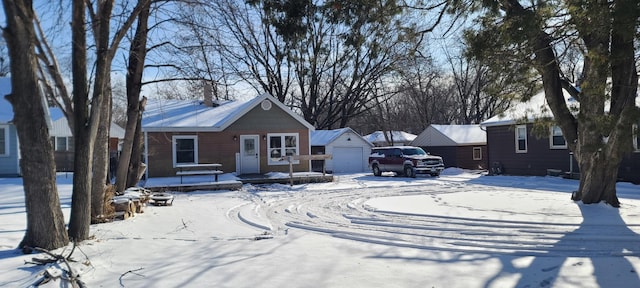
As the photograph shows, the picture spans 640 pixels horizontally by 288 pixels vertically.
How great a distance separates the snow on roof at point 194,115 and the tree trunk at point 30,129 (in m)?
14.7

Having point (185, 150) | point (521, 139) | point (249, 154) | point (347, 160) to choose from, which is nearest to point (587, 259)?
point (249, 154)

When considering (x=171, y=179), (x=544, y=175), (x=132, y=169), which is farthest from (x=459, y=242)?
(x=544, y=175)

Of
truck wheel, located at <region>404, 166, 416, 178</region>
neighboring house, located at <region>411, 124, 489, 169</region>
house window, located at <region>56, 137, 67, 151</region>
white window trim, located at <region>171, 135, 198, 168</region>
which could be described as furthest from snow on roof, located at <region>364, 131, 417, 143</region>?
white window trim, located at <region>171, 135, 198, 168</region>

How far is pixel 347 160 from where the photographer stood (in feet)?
112

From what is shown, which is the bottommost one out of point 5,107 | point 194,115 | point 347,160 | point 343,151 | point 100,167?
point 347,160

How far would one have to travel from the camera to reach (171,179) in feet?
71.4

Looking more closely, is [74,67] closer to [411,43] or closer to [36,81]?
[36,81]

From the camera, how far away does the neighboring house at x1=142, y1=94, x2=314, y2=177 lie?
22672mm

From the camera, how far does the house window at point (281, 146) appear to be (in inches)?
979

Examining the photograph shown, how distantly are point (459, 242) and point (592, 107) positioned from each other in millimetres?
5603

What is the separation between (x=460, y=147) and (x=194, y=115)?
18.6 meters

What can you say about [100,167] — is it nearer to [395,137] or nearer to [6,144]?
[6,144]

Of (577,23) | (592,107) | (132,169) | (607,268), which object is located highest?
(577,23)

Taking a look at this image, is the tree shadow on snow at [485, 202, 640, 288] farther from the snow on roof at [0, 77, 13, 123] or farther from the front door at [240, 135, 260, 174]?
the snow on roof at [0, 77, 13, 123]
